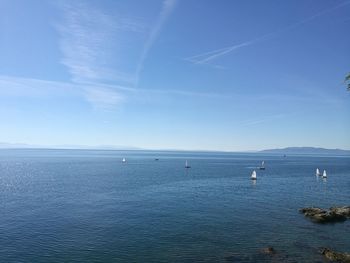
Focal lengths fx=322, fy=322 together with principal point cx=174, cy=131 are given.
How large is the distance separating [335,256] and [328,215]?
2184 centimetres

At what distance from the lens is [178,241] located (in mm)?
45219

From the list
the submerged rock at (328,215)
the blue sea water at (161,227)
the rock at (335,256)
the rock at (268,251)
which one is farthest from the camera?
the submerged rock at (328,215)

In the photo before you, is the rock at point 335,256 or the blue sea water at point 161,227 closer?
the rock at point 335,256

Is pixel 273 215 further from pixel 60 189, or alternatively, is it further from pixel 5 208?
pixel 60 189

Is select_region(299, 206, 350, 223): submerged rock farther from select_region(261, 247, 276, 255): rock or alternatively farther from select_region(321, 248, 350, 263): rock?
select_region(261, 247, 276, 255): rock

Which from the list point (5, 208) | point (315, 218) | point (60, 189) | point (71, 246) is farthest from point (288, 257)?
point (60, 189)

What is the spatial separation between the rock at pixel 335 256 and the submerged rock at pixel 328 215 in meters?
18.2

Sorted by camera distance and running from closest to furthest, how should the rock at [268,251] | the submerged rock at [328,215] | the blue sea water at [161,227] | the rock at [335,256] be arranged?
the rock at [335,256], the blue sea water at [161,227], the rock at [268,251], the submerged rock at [328,215]

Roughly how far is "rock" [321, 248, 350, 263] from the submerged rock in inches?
715

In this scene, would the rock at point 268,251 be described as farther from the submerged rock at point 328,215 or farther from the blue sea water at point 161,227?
the submerged rock at point 328,215

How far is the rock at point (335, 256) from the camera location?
125ft

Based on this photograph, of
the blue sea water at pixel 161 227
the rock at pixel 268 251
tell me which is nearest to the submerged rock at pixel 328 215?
the blue sea water at pixel 161 227

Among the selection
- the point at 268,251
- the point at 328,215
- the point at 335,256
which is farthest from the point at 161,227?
the point at 328,215

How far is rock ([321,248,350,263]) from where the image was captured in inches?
1502
